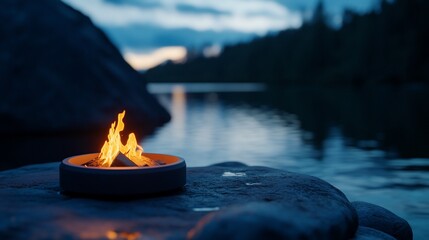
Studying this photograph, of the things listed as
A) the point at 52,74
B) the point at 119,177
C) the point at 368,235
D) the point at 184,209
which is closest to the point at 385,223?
the point at 368,235

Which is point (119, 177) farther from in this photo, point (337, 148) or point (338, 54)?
point (338, 54)

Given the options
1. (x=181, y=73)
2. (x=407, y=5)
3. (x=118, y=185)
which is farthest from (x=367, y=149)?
(x=181, y=73)

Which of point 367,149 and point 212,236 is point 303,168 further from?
point 212,236

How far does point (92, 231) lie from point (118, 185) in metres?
1.06

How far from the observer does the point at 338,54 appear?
106750 millimetres

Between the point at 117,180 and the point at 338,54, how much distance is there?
10657 centimetres

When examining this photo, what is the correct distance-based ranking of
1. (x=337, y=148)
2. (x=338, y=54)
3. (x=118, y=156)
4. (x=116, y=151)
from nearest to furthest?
1. (x=118, y=156)
2. (x=116, y=151)
3. (x=337, y=148)
4. (x=338, y=54)

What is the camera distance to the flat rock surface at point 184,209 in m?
4.10

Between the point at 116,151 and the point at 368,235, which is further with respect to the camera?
the point at 116,151

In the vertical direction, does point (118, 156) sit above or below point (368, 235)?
above

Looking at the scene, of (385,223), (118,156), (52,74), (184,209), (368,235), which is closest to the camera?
(184,209)

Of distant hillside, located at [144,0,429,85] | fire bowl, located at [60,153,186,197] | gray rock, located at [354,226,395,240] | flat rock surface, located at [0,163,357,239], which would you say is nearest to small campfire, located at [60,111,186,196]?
fire bowl, located at [60,153,186,197]

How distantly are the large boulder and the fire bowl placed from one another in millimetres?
11495

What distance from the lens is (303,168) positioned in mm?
12086
